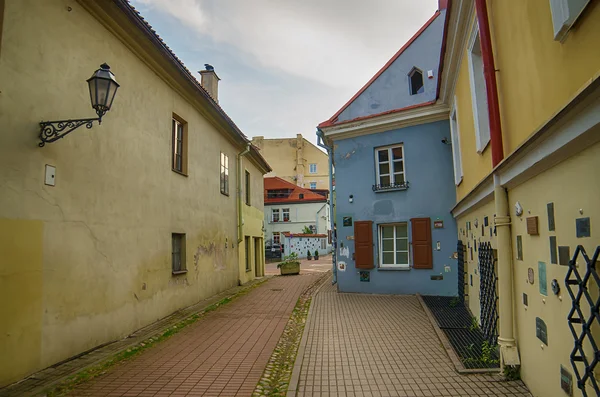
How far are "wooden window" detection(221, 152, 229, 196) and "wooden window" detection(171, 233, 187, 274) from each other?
381 cm

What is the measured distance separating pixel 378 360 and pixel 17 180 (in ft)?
17.9

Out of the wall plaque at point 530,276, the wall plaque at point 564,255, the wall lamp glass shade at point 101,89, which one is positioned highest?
the wall lamp glass shade at point 101,89

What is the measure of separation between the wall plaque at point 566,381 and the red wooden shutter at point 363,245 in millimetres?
8812

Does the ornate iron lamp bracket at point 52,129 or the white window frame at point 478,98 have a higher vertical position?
the white window frame at point 478,98

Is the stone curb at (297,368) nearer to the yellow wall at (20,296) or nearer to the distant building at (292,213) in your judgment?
the yellow wall at (20,296)

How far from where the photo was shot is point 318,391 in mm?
4766

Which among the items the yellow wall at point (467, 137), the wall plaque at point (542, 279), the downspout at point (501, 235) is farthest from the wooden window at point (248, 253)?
the wall plaque at point (542, 279)

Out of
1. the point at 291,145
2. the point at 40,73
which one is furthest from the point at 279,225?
the point at 40,73

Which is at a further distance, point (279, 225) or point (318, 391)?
point (279, 225)

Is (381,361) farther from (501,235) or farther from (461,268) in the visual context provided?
(461,268)

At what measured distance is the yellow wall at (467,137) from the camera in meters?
6.68

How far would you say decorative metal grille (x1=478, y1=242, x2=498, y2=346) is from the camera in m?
5.94

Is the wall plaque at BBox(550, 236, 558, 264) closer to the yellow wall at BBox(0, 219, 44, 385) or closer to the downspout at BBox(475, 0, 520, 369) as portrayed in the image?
the downspout at BBox(475, 0, 520, 369)

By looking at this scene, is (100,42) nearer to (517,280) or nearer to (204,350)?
(204,350)
